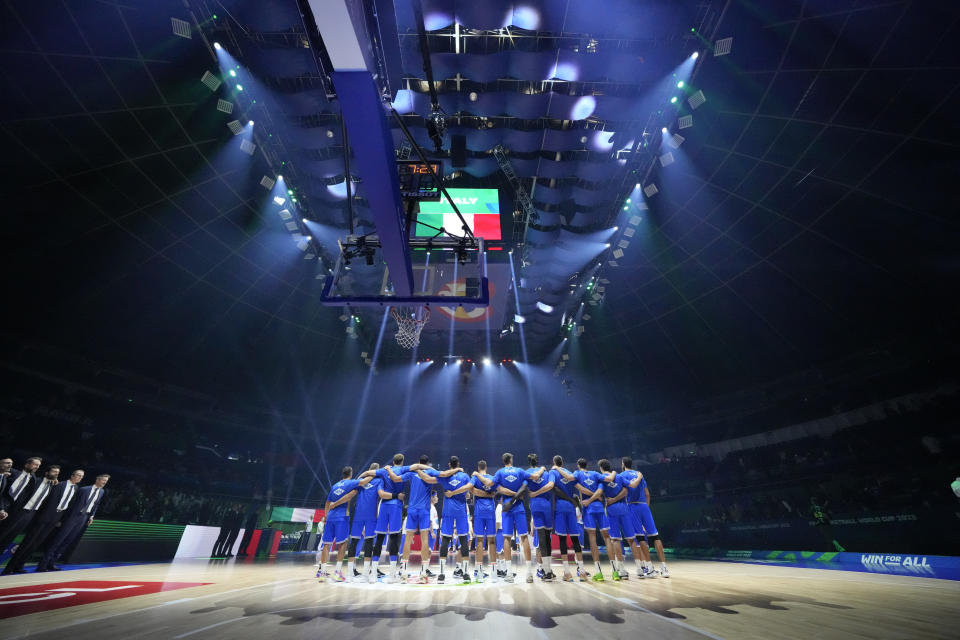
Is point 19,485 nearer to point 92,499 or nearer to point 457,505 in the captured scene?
point 92,499

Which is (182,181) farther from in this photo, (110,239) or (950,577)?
(950,577)

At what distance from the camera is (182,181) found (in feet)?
37.7

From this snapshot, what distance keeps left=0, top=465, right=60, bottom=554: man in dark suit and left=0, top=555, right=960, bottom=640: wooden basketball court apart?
55.7 inches

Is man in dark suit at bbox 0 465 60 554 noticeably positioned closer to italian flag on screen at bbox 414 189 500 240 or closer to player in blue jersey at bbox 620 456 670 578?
italian flag on screen at bbox 414 189 500 240

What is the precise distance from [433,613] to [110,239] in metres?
15.1

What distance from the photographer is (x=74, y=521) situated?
784 cm

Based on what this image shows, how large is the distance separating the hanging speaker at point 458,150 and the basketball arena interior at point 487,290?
0.08 metres

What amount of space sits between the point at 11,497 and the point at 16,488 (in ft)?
0.51

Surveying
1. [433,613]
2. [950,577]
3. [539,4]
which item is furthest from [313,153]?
[950,577]

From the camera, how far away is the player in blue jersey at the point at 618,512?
6.68 meters

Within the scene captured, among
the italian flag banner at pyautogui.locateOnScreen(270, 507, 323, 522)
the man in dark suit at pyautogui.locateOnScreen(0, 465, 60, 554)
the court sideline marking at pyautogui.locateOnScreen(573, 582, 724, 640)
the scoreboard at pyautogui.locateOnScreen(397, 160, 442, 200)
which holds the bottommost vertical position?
the court sideline marking at pyautogui.locateOnScreen(573, 582, 724, 640)

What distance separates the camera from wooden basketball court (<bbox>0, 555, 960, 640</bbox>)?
314 cm

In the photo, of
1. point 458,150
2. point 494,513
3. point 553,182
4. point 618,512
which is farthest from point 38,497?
point 553,182

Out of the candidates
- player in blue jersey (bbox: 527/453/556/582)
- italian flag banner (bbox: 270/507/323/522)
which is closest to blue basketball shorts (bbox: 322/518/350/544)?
player in blue jersey (bbox: 527/453/556/582)
